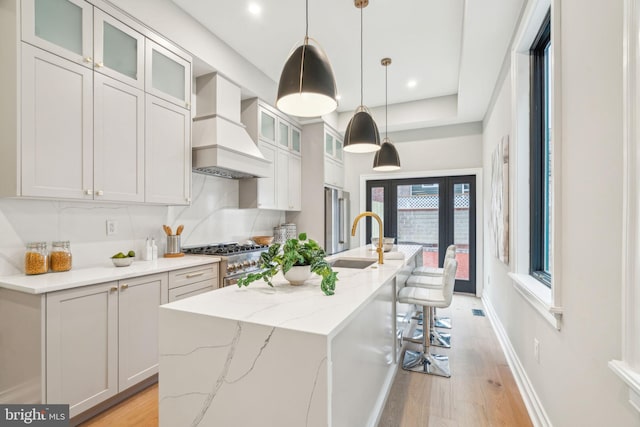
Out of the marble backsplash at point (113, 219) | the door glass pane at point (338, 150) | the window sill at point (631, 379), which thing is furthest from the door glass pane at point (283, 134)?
the window sill at point (631, 379)

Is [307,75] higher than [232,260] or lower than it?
higher

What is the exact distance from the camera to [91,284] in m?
1.86

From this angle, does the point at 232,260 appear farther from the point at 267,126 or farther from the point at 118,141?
the point at 267,126

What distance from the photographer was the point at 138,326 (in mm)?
2135

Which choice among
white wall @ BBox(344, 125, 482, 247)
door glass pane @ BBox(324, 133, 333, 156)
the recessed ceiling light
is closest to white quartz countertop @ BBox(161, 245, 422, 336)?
the recessed ceiling light

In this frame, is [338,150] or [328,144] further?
[338,150]

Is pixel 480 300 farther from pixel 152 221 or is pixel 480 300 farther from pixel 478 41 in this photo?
pixel 152 221

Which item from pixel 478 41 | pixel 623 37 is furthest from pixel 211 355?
pixel 478 41

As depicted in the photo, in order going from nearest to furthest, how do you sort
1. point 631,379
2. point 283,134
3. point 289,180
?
point 631,379, point 283,134, point 289,180

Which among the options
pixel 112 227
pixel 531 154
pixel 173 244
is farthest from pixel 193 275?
pixel 531 154

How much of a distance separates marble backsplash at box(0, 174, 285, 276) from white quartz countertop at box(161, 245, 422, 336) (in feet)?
4.80

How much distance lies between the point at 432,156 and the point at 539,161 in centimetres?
291

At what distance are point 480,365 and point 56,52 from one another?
12.5ft

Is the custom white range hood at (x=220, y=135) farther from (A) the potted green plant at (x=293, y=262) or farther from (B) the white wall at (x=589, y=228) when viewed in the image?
(B) the white wall at (x=589, y=228)
